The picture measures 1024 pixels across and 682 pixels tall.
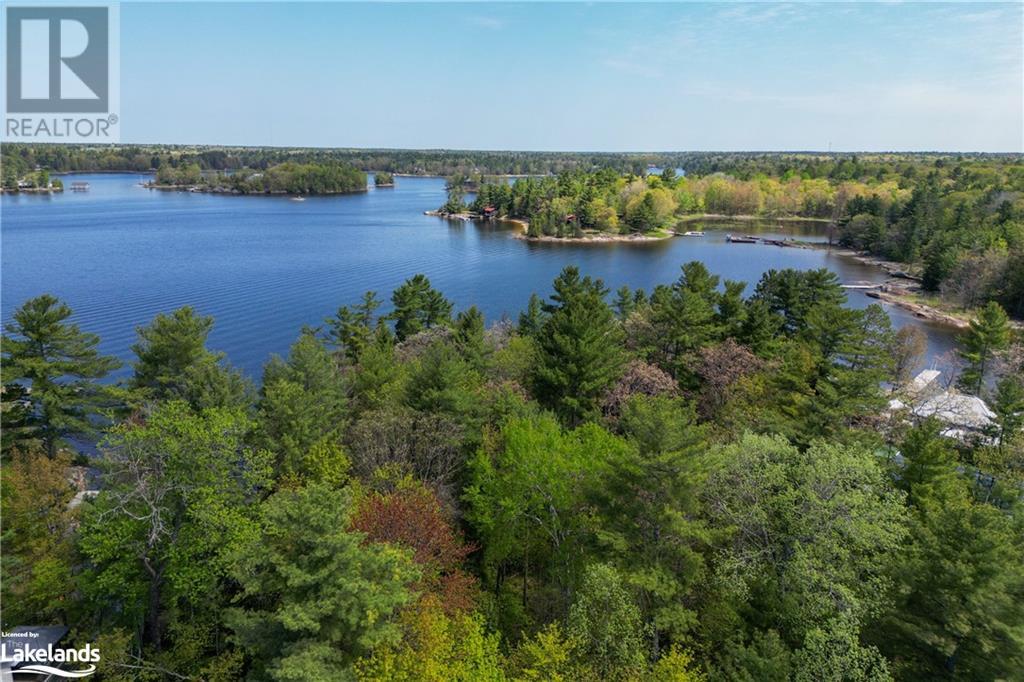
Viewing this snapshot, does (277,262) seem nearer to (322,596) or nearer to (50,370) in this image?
(50,370)

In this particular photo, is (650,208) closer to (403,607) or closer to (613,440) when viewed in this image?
(613,440)

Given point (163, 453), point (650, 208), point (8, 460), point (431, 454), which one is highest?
point (650, 208)

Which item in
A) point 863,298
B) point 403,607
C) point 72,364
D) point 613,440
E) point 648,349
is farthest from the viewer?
point 863,298

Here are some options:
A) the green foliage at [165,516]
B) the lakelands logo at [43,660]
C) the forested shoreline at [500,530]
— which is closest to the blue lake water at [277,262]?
the forested shoreline at [500,530]

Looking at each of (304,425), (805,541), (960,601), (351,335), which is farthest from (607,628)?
(351,335)

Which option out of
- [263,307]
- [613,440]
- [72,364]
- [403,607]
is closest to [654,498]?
[613,440]

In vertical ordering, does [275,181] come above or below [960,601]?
above
